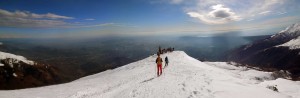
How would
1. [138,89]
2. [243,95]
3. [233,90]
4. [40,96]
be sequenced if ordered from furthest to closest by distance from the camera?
1. [40,96]
2. [138,89]
3. [233,90]
4. [243,95]

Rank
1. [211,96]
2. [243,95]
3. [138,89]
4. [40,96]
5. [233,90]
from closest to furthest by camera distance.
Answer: [211,96] → [243,95] → [233,90] → [138,89] → [40,96]

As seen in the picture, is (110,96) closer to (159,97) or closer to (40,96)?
(159,97)

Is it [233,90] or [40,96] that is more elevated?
[233,90]

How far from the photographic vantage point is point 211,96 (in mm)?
19266

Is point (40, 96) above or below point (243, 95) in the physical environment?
below

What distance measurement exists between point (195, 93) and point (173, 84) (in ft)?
16.0

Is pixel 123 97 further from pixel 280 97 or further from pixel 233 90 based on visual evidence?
pixel 280 97

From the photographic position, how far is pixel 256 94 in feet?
70.6

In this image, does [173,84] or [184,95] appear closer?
[184,95]

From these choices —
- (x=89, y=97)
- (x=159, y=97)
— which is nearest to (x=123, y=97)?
(x=159, y=97)

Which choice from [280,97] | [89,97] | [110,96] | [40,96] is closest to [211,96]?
[280,97]

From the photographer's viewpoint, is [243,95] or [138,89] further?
[138,89]

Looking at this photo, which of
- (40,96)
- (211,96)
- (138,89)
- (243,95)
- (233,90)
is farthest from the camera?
(40,96)

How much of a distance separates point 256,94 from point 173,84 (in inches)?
309
